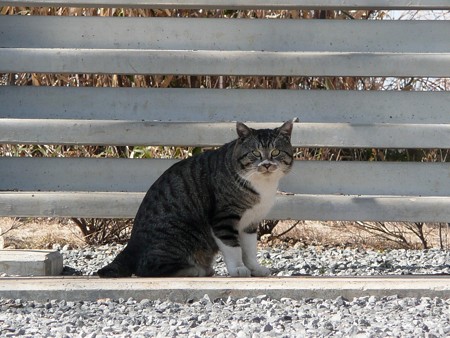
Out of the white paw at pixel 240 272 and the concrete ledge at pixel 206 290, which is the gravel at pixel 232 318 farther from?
the white paw at pixel 240 272

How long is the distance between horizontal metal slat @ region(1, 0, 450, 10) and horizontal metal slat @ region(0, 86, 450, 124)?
54 cm

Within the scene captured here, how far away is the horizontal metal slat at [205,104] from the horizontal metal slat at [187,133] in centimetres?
9

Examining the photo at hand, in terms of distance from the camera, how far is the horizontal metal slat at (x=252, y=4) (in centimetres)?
612

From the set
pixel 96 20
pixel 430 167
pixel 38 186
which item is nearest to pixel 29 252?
pixel 38 186

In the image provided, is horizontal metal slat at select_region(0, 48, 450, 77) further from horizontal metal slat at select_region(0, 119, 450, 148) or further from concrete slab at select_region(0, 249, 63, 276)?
concrete slab at select_region(0, 249, 63, 276)

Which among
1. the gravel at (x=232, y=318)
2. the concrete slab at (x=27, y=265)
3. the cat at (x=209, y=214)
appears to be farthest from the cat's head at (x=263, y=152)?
the concrete slab at (x=27, y=265)

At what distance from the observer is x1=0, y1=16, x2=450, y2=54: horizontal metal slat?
6.21 m

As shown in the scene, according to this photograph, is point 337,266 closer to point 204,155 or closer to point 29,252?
point 204,155

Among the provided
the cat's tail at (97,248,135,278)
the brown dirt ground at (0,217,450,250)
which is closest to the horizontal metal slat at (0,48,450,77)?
the brown dirt ground at (0,217,450,250)

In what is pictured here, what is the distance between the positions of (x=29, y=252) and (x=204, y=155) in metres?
1.18

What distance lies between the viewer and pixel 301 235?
7.29 metres

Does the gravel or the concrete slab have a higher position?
the concrete slab

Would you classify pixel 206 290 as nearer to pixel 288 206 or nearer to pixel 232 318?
pixel 232 318

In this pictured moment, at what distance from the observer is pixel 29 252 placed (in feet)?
18.5
